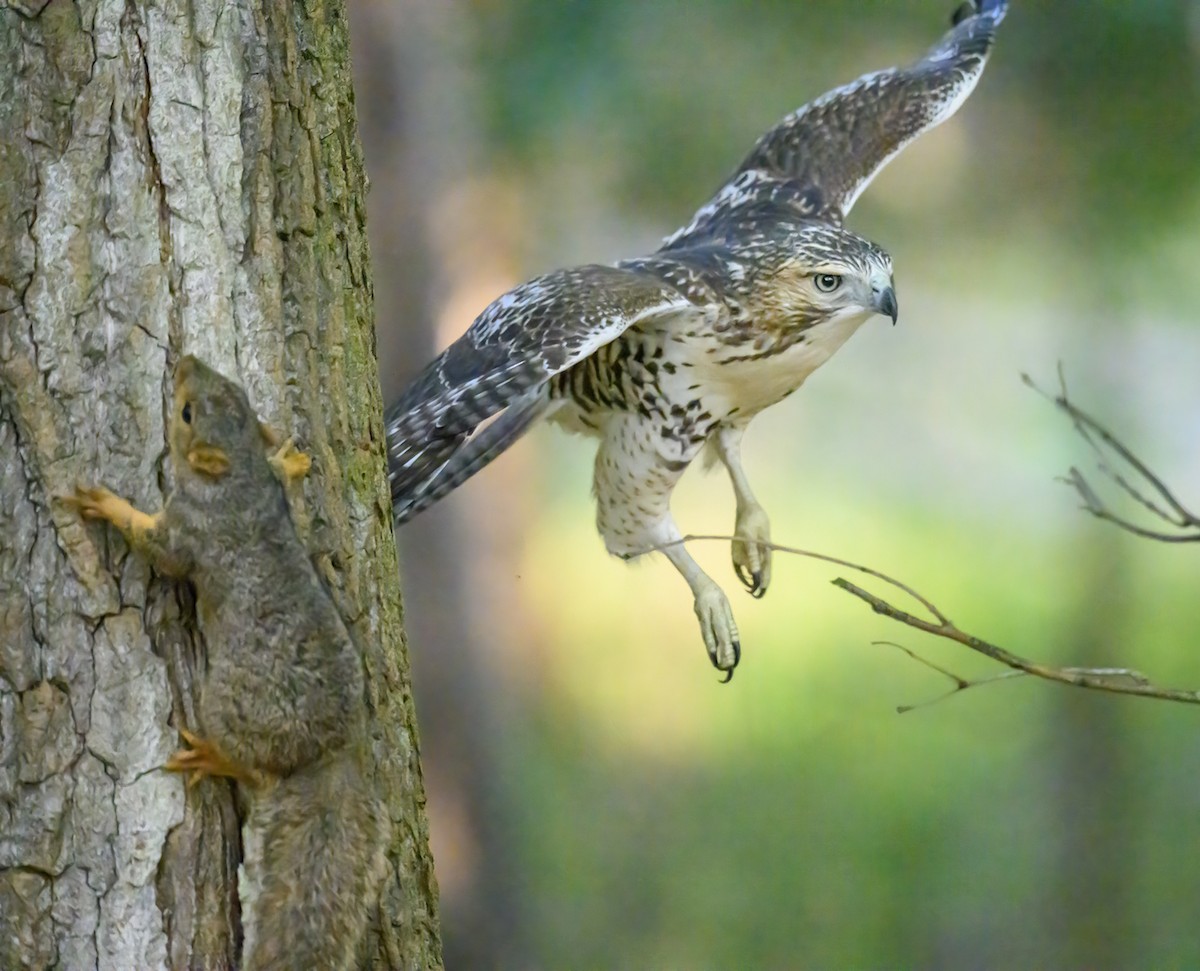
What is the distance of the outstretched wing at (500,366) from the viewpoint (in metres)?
1.90

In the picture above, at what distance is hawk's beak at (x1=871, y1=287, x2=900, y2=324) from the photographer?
222cm

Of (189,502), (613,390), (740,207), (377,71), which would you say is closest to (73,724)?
(189,502)

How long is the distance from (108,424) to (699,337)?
128 centimetres

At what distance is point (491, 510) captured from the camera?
3367 millimetres

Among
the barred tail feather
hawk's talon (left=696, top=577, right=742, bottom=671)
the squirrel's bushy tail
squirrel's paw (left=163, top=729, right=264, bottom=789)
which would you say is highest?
the barred tail feather

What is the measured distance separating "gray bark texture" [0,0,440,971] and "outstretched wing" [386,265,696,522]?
627 millimetres

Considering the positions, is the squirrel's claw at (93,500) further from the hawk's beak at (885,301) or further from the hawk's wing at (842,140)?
the hawk's wing at (842,140)

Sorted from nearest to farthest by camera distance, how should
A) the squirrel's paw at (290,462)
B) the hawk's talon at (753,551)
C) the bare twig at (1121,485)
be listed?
the squirrel's paw at (290,462), the bare twig at (1121,485), the hawk's talon at (753,551)

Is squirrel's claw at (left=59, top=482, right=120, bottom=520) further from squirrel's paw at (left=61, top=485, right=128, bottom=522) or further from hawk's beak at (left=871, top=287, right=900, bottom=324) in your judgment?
hawk's beak at (left=871, top=287, right=900, bottom=324)

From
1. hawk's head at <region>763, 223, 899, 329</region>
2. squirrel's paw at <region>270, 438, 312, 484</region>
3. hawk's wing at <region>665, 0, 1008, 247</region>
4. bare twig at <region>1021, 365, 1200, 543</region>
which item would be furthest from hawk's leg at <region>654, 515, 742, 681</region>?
squirrel's paw at <region>270, 438, 312, 484</region>

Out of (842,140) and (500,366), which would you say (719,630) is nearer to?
(500,366)

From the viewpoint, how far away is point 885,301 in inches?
87.7

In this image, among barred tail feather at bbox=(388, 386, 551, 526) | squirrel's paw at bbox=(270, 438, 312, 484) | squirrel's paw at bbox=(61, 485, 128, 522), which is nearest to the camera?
squirrel's paw at bbox=(61, 485, 128, 522)

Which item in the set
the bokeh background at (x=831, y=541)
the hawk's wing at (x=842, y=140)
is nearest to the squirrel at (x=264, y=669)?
the hawk's wing at (x=842, y=140)
